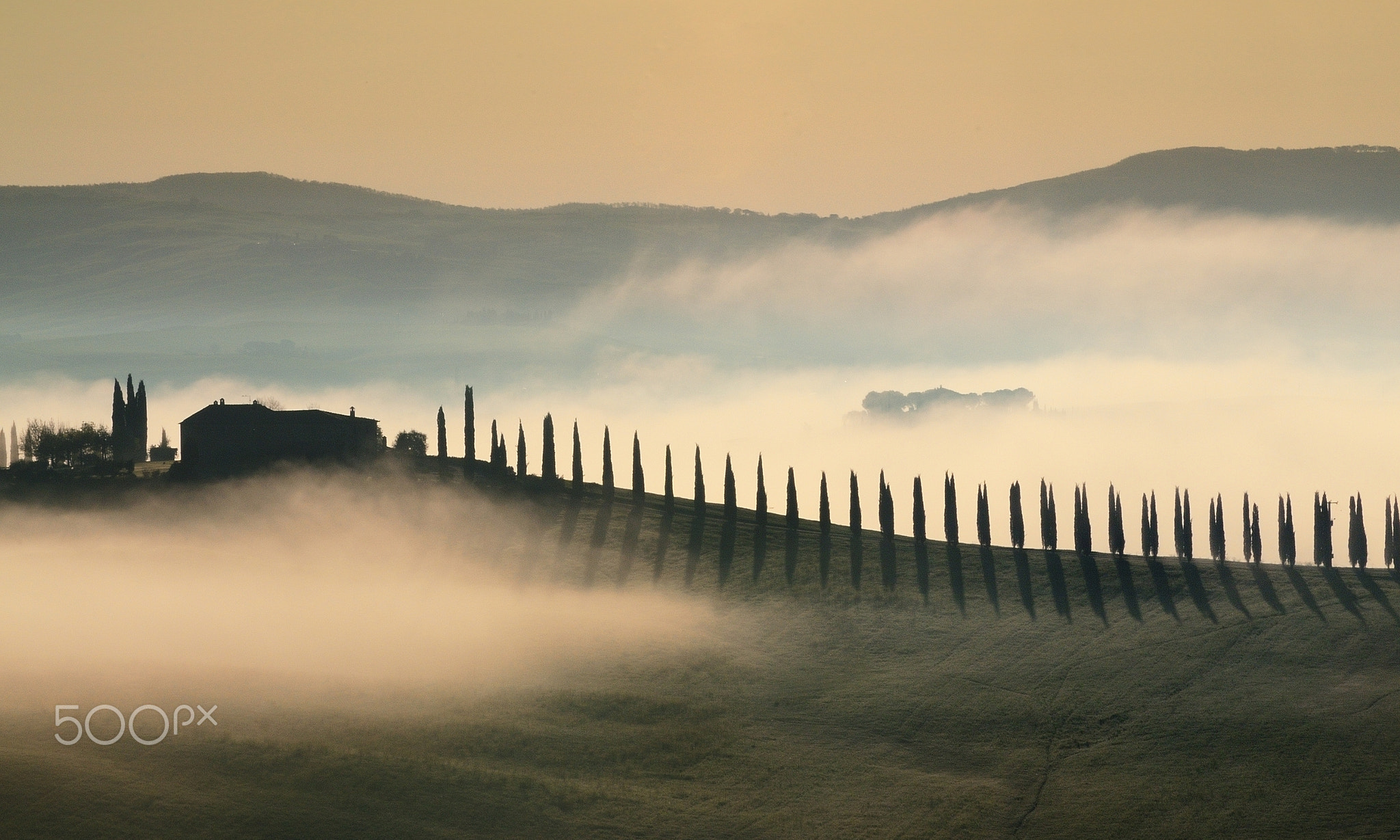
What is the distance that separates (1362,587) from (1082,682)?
30365mm

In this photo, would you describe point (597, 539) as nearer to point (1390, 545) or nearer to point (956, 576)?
point (956, 576)

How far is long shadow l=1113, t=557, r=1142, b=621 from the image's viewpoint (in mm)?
95062

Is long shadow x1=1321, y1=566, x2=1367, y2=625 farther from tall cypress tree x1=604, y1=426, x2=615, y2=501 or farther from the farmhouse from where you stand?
the farmhouse

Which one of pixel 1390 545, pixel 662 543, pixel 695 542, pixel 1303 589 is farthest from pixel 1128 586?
pixel 662 543

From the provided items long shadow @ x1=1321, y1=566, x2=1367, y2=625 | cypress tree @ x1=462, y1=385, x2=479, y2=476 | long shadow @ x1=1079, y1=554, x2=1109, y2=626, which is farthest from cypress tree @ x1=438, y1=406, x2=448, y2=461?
long shadow @ x1=1321, y1=566, x2=1367, y2=625

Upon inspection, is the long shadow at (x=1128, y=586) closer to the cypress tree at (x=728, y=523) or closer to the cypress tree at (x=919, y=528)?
the cypress tree at (x=919, y=528)

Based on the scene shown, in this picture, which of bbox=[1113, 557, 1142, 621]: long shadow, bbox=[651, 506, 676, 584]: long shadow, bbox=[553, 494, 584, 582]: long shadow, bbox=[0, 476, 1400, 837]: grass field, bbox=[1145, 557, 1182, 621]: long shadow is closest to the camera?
bbox=[0, 476, 1400, 837]: grass field

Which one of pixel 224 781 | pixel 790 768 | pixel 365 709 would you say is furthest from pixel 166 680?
pixel 790 768

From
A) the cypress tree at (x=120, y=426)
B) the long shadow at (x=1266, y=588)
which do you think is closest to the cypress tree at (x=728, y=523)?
the long shadow at (x=1266, y=588)

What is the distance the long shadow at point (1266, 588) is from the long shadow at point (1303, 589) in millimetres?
1532

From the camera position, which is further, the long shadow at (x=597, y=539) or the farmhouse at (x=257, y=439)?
the farmhouse at (x=257, y=439)

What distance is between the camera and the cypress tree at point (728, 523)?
108506 mm

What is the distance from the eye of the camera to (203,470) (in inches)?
5005

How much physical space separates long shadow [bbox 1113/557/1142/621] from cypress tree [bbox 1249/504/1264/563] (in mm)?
10731
